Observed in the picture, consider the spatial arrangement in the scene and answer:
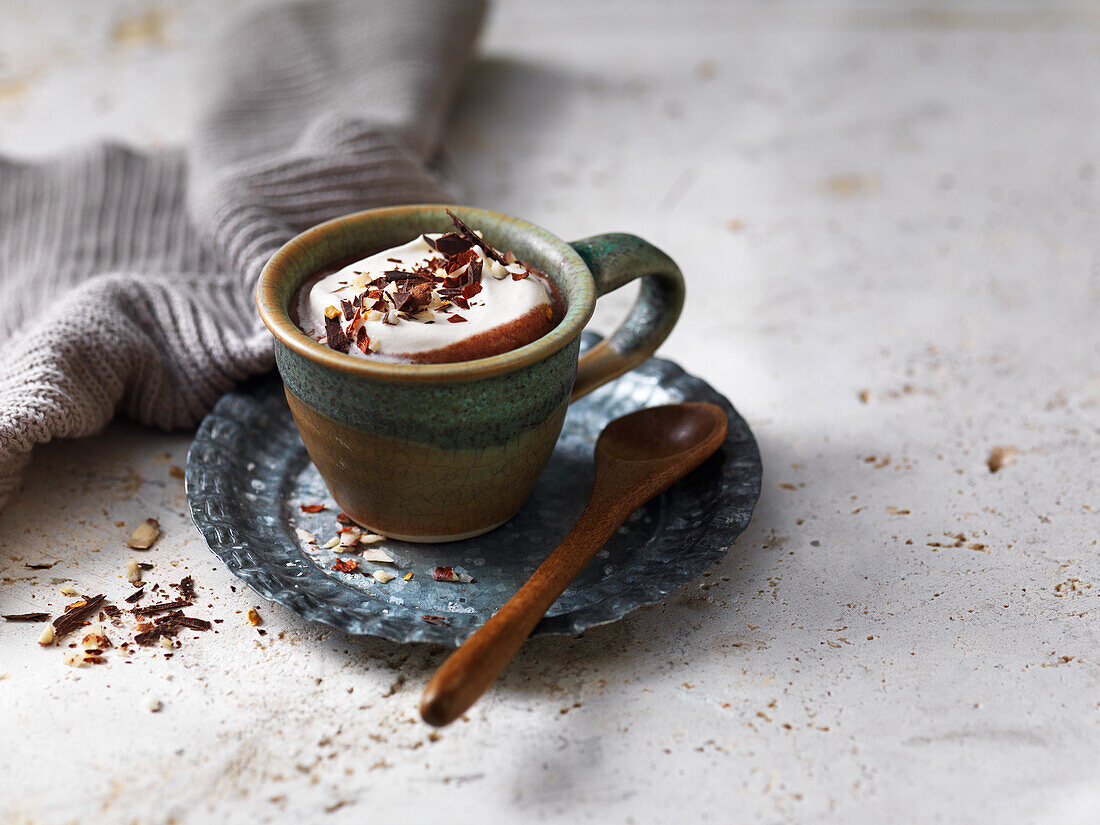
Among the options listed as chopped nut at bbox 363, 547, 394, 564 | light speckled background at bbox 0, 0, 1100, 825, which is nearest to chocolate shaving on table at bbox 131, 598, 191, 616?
light speckled background at bbox 0, 0, 1100, 825

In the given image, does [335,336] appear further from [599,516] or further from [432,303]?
[599,516]

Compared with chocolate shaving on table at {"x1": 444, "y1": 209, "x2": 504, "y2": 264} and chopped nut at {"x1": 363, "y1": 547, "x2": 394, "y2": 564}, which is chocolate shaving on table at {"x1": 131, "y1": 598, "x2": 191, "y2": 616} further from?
chocolate shaving on table at {"x1": 444, "y1": 209, "x2": 504, "y2": 264}

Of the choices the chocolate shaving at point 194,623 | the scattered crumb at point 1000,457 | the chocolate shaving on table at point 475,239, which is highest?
the chocolate shaving on table at point 475,239

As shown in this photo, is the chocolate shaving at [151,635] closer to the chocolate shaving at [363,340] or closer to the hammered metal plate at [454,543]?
the hammered metal plate at [454,543]

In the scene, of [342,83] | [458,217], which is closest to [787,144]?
[342,83]

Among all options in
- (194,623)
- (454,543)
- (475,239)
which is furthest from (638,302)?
(194,623)

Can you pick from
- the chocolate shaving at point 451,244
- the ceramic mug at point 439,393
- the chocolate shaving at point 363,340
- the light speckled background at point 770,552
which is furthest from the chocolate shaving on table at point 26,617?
the chocolate shaving at point 451,244
